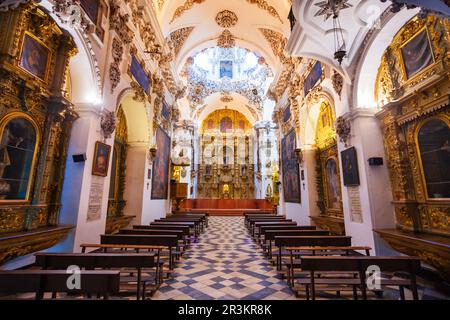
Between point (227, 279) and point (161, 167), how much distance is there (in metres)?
7.61

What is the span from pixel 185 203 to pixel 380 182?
1536 centimetres

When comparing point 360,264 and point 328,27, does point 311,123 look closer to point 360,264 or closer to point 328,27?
point 328,27

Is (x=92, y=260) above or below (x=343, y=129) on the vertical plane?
below

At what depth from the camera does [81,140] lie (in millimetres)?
5145

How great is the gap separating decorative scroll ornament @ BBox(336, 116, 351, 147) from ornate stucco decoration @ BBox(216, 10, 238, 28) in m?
8.59

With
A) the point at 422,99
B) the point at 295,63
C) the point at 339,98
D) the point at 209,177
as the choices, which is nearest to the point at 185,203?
the point at 209,177

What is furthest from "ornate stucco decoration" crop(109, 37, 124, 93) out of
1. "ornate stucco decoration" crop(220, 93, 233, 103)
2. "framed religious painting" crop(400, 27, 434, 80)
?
"ornate stucco decoration" crop(220, 93, 233, 103)

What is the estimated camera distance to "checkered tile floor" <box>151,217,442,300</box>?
3.41 meters

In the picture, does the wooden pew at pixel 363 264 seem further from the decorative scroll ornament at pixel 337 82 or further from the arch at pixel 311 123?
the arch at pixel 311 123

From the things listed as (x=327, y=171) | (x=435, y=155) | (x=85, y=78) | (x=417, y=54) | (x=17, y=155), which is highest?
(x=417, y=54)

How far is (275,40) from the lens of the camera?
11.4 m

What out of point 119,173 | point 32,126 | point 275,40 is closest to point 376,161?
Answer: point 32,126

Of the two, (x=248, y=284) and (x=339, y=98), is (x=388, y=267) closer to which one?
(x=248, y=284)

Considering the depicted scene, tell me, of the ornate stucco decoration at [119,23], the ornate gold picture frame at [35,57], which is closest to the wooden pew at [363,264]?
the ornate gold picture frame at [35,57]
